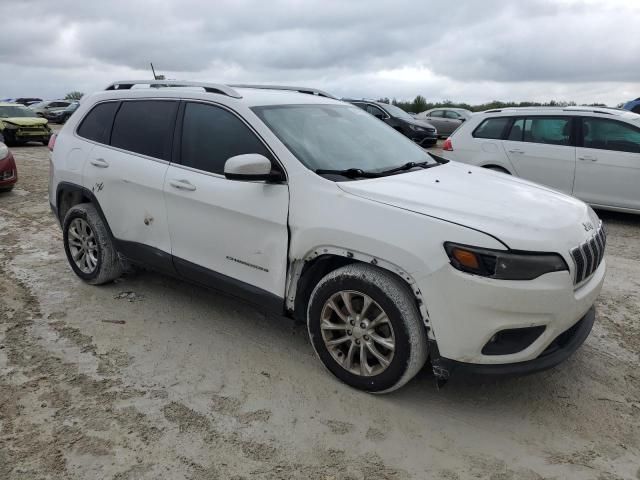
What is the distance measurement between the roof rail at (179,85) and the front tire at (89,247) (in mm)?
1098

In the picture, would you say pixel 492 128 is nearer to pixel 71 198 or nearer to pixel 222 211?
pixel 222 211

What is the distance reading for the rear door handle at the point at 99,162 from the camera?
437 cm

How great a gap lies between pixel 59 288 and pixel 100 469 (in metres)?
2.65

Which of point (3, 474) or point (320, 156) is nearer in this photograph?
point (3, 474)

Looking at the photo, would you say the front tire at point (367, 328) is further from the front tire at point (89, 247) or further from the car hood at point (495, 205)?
the front tire at point (89, 247)

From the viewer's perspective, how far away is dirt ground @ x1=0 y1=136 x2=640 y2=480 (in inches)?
102

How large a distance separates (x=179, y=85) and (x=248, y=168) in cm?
153

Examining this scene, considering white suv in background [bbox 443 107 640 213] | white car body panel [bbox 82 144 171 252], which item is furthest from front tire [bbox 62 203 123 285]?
white suv in background [bbox 443 107 640 213]

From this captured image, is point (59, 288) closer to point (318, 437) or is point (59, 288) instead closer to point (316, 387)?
point (316, 387)

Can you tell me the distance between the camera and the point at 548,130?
304 inches

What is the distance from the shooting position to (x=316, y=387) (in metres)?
3.25

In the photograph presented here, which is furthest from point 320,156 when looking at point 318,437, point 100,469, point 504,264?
point 100,469

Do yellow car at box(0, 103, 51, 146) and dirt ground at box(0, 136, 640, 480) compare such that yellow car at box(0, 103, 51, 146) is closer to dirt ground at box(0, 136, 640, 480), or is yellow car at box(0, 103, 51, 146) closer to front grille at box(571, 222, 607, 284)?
dirt ground at box(0, 136, 640, 480)

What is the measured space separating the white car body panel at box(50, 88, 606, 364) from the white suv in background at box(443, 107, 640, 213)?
13.7 ft
